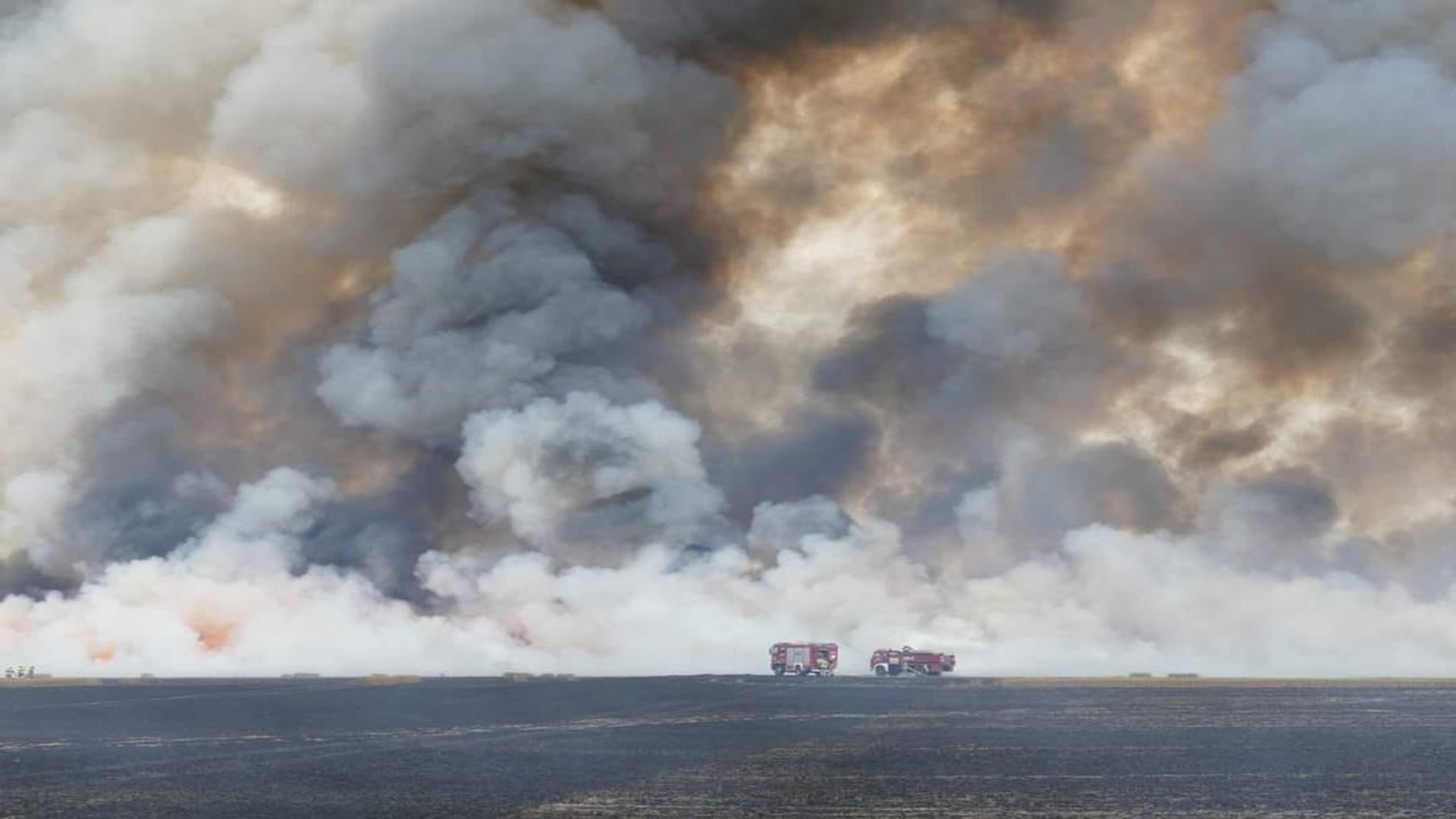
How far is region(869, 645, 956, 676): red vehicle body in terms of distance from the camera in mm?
170500

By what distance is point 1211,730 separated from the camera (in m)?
78.3

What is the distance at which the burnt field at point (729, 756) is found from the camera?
4822 cm

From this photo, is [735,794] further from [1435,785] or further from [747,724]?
[747,724]

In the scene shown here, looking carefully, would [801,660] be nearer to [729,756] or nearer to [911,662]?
[911,662]

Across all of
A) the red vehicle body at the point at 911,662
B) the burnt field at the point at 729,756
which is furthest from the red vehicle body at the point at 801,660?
the burnt field at the point at 729,756

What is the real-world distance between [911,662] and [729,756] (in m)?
109

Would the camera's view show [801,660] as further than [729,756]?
Yes

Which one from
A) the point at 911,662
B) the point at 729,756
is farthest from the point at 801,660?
the point at 729,756

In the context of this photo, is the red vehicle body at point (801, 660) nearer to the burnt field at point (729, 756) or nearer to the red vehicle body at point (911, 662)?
the red vehicle body at point (911, 662)

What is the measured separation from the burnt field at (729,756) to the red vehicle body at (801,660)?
48.6m

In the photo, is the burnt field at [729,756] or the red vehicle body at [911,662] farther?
the red vehicle body at [911,662]

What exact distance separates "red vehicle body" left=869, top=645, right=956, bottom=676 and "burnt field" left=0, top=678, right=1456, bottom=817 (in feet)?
175

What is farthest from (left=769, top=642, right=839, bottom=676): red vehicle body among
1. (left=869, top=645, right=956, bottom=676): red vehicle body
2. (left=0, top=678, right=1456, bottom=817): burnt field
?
(left=0, top=678, right=1456, bottom=817): burnt field

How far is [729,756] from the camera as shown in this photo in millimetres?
65750
